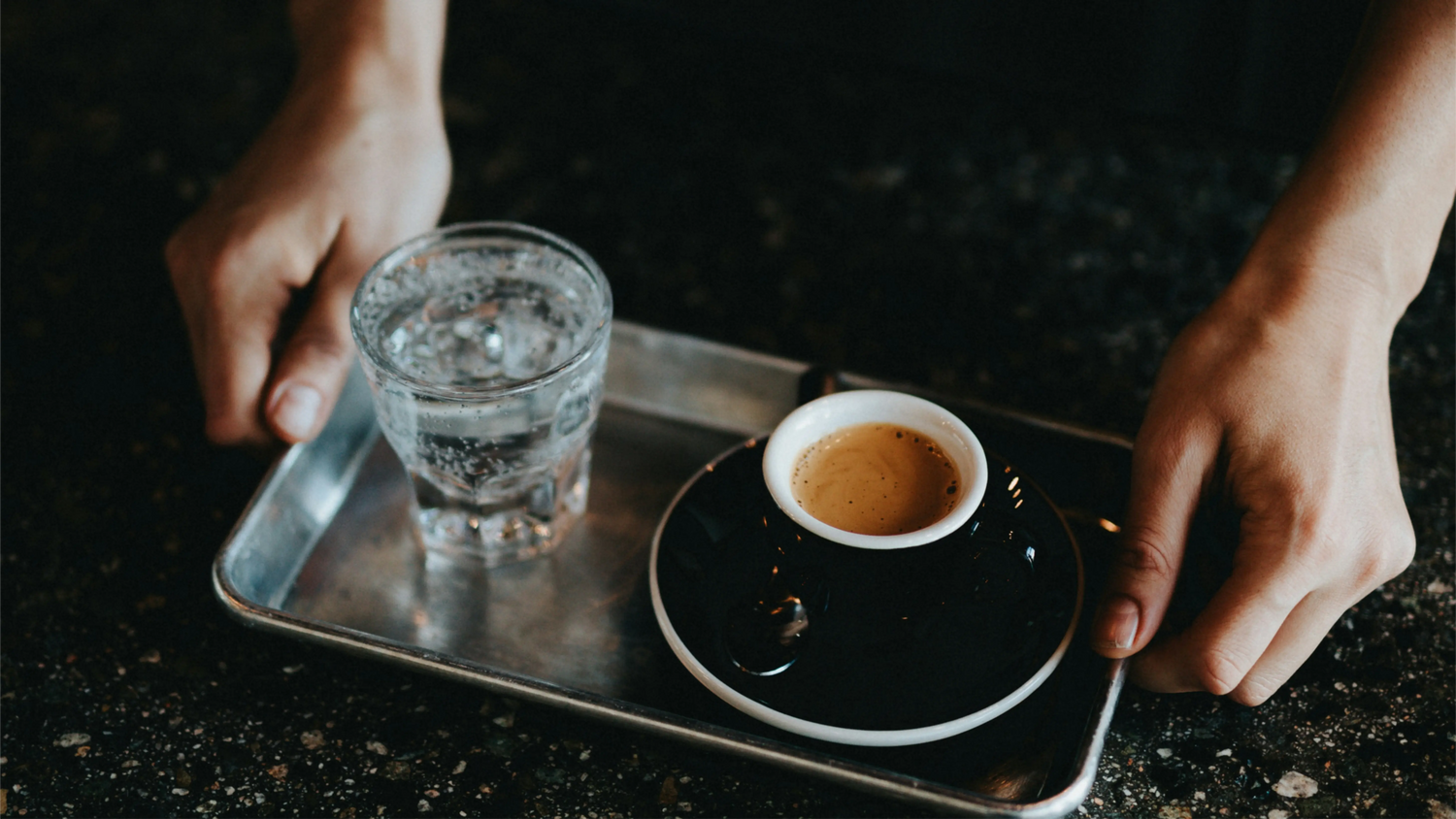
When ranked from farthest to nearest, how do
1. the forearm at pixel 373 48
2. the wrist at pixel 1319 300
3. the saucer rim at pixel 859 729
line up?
the forearm at pixel 373 48 → the wrist at pixel 1319 300 → the saucer rim at pixel 859 729

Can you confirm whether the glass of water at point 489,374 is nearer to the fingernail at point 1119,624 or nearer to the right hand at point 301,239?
the right hand at point 301,239

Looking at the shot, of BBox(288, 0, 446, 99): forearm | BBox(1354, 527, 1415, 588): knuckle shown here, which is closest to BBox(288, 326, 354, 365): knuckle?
BBox(288, 0, 446, 99): forearm

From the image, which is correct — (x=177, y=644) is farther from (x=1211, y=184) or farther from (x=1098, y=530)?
(x=1211, y=184)

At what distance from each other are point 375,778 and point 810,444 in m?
0.32

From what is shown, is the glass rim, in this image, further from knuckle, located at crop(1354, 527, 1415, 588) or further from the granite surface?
knuckle, located at crop(1354, 527, 1415, 588)

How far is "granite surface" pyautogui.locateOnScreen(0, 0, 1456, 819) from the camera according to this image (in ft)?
2.00

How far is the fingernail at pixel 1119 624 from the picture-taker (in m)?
0.58

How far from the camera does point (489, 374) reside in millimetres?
750

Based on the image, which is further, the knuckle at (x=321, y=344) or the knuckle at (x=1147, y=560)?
the knuckle at (x=321, y=344)

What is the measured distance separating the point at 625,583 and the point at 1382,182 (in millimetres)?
536

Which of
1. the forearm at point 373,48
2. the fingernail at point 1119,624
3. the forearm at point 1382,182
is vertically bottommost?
the fingernail at point 1119,624

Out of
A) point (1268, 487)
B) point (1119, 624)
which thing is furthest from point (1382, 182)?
point (1119, 624)

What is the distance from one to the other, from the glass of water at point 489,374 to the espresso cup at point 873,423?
0.14 m

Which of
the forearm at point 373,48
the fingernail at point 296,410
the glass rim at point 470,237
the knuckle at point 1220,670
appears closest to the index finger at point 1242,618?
the knuckle at point 1220,670
